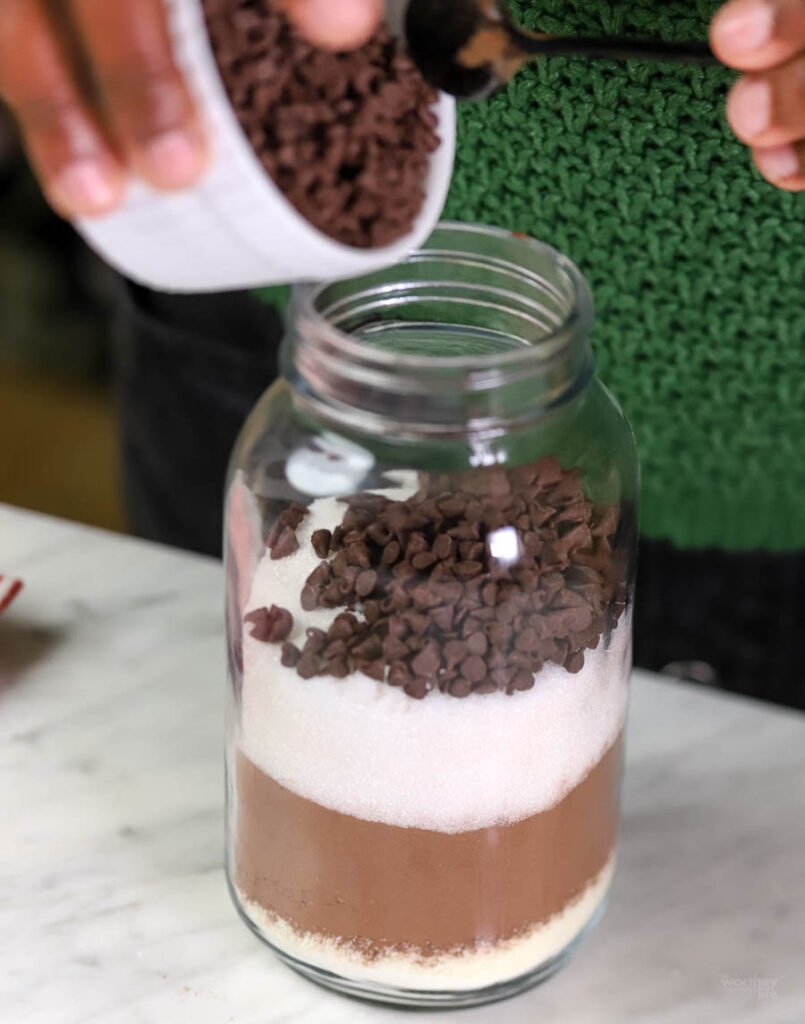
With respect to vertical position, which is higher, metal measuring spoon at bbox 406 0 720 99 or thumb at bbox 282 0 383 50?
thumb at bbox 282 0 383 50

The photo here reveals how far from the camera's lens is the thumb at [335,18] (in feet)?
1.27

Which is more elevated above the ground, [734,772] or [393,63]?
[393,63]

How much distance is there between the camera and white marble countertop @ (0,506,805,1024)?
520mm

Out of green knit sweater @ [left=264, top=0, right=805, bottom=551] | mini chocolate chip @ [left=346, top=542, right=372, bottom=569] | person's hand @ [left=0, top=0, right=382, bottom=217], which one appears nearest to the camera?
person's hand @ [left=0, top=0, right=382, bottom=217]

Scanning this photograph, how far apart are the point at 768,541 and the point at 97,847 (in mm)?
437

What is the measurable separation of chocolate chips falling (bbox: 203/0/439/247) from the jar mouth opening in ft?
0.15

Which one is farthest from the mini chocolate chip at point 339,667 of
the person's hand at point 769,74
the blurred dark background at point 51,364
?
the blurred dark background at point 51,364

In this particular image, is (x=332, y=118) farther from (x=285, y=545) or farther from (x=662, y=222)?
(x=662, y=222)

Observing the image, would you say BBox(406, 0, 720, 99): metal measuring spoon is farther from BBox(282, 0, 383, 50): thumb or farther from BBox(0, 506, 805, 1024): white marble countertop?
BBox(0, 506, 805, 1024): white marble countertop

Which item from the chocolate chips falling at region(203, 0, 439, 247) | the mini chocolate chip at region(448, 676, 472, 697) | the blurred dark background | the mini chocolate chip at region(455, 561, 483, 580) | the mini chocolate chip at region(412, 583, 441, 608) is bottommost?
the blurred dark background

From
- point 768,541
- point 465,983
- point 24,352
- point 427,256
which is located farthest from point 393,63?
point 24,352

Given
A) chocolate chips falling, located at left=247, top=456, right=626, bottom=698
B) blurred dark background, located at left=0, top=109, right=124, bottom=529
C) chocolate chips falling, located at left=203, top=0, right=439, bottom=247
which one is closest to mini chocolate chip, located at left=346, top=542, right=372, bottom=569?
chocolate chips falling, located at left=247, top=456, right=626, bottom=698

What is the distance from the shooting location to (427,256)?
0.53 metres

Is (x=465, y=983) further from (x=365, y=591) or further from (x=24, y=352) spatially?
(x=24, y=352)
